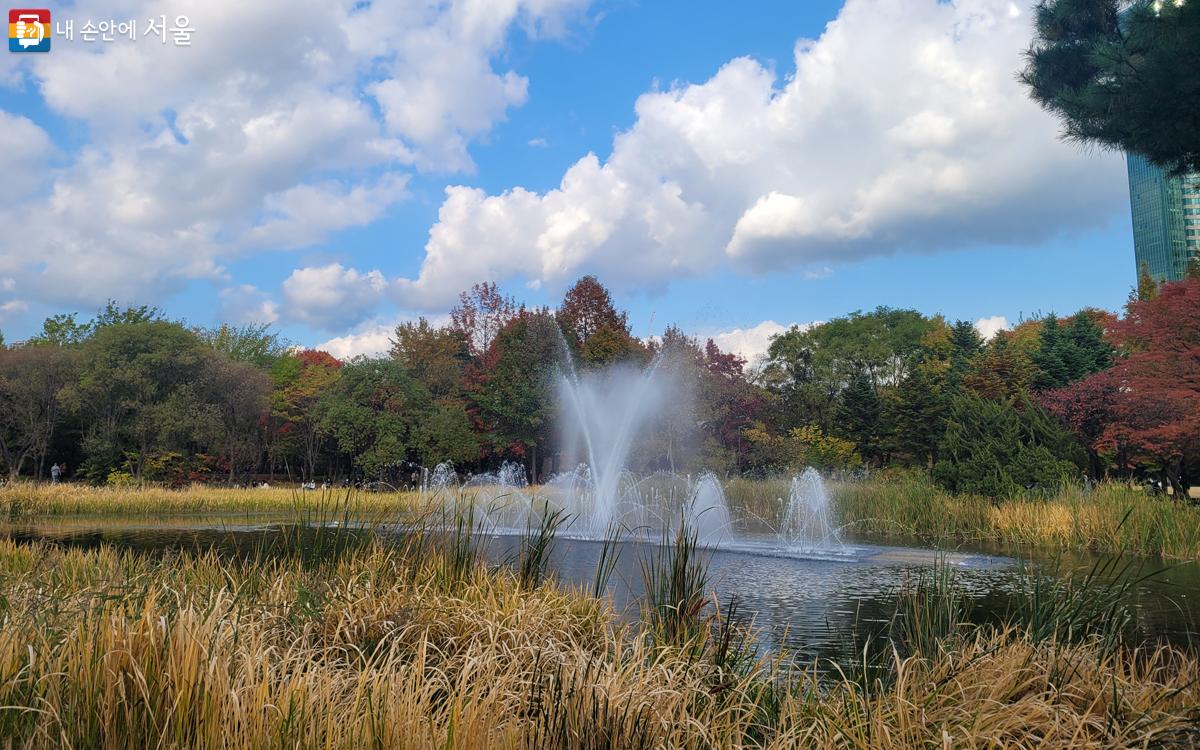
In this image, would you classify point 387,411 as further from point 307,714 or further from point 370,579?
point 307,714

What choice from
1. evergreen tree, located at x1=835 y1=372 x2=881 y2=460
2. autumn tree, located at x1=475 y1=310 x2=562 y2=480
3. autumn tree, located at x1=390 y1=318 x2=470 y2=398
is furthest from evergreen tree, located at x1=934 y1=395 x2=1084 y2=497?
autumn tree, located at x1=390 y1=318 x2=470 y2=398

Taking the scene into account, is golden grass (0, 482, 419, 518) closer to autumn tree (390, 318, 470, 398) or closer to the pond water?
the pond water

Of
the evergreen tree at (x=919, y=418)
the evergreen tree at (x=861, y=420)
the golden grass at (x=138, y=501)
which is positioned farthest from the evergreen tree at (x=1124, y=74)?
the evergreen tree at (x=861, y=420)

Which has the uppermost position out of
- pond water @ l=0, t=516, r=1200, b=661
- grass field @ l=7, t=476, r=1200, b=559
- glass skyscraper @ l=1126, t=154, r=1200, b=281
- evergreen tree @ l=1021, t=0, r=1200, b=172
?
glass skyscraper @ l=1126, t=154, r=1200, b=281

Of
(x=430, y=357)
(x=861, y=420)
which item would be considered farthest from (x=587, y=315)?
(x=861, y=420)

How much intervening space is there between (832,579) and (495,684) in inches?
332

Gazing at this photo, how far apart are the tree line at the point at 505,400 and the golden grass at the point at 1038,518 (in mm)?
9067

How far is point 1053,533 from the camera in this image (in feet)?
49.8

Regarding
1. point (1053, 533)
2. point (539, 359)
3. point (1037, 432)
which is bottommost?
point (1053, 533)

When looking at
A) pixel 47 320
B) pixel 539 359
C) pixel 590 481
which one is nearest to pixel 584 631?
pixel 590 481

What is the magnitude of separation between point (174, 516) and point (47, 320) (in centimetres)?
3358

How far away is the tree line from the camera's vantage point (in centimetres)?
3250

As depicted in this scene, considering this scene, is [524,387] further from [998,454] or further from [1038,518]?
[1038,518]

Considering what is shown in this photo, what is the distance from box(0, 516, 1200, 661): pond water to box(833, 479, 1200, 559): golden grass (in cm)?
65
